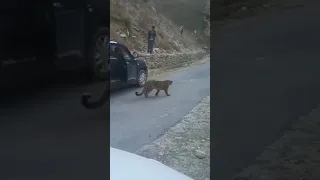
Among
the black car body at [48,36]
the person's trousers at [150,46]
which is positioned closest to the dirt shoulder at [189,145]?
the person's trousers at [150,46]

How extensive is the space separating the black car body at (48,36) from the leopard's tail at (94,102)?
164 millimetres

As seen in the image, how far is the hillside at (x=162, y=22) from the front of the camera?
281cm

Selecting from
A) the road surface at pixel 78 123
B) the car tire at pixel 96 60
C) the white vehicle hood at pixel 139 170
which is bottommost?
the road surface at pixel 78 123

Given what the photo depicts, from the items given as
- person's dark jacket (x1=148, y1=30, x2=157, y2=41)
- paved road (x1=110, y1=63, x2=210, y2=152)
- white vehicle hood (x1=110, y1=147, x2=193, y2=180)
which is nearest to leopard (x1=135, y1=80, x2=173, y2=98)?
paved road (x1=110, y1=63, x2=210, y2=152)

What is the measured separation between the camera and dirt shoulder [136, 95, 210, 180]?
2713 millimetres

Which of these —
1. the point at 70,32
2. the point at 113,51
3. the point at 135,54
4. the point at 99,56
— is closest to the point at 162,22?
the point at 135,54

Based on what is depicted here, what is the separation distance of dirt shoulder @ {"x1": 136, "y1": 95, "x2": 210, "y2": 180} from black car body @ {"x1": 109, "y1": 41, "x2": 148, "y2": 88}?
16.1 inches

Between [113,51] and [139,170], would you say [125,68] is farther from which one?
[139,170]
